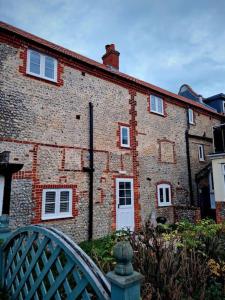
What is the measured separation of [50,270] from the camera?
104 inches

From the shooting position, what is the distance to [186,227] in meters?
5.93

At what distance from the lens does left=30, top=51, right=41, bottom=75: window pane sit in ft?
32.6

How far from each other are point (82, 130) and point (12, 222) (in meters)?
5.17

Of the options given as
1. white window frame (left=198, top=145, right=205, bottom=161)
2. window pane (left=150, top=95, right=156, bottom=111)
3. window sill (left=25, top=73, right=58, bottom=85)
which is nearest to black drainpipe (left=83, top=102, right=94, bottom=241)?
window sill (left=25, top=73, right=58, bottom=85)

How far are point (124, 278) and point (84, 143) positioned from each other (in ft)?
30.9

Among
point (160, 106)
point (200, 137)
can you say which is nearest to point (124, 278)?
point (160, 106)

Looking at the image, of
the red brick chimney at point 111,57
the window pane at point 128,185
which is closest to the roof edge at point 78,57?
the red brick chimney at point 111,57

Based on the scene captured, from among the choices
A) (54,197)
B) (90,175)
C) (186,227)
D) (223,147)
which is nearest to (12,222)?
(54,197)

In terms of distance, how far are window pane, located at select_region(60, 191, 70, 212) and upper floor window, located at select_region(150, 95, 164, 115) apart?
26.6 ft

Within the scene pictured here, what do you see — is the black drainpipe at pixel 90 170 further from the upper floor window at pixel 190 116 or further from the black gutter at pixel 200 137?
the upper floor window at pixel 190 116

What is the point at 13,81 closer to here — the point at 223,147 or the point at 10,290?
the point at 10,290

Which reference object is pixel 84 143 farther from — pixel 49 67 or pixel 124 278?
pixel 124 278

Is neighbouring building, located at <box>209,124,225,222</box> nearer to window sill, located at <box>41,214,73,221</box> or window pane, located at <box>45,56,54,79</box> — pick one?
window sill, located at <box>41,214,73,221</box>

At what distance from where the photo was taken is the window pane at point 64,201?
32.1 feet
